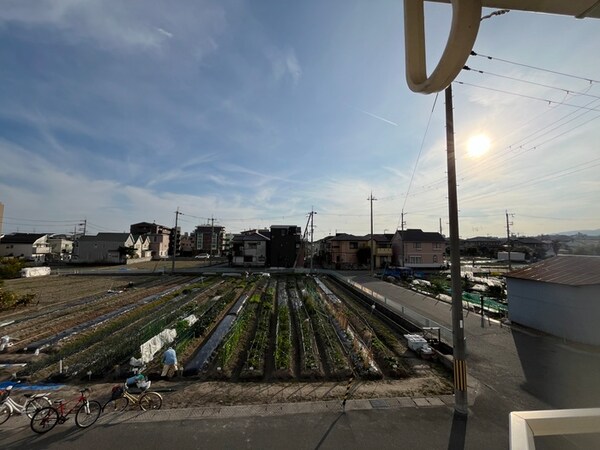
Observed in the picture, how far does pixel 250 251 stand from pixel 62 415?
43460mm

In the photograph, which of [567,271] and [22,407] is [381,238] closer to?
[567,271]

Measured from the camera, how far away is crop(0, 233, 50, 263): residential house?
52031 mm

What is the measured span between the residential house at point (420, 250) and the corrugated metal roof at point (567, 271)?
29592mm

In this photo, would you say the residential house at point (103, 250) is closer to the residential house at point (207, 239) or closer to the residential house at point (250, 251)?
the residential house at point (250, 251)

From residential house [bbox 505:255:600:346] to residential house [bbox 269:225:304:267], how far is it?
3528 cm

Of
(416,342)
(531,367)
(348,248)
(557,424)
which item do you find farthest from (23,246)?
(557,424)

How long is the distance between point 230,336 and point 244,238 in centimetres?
3829

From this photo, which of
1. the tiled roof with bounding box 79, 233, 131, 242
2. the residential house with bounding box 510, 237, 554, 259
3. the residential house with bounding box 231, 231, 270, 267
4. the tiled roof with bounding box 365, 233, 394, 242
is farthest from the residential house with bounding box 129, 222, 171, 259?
the residential house with bounding box 510, 237, 554, 259

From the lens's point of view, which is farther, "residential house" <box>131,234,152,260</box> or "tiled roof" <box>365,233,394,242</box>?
"residential house" <box>131,234,152,260</box>

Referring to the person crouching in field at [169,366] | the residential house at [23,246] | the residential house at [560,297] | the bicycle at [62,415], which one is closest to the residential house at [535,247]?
the residential house at [560,297]

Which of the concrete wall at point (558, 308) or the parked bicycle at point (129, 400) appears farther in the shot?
the concrete wall at point (558, 308)

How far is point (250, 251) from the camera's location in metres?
50.5

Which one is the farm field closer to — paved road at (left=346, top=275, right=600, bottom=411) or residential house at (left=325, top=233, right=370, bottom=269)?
paved road at (left=346, top=275, right=600, bottom=411)

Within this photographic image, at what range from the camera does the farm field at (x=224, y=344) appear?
9586 mm
